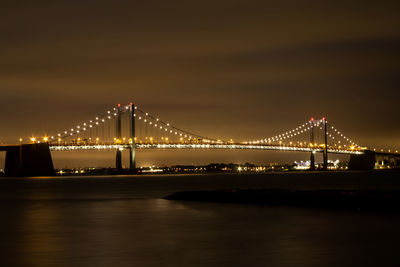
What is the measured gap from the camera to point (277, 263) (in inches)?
526

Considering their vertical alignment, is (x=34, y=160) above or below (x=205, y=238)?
above

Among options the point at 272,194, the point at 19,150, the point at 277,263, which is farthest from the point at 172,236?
the point at 19,150

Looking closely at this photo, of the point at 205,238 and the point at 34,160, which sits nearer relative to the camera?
the point at 205,238

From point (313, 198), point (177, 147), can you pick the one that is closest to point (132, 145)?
point (177, 147)

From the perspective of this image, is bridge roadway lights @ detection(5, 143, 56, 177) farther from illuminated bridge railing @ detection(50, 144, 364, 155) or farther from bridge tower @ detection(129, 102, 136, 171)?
bridge tower @ detection(129, 102, 136, 171)

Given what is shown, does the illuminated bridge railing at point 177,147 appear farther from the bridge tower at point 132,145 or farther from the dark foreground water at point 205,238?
the dark foreground water at point 205,238

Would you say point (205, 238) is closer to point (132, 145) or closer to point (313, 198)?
point (313, 198)

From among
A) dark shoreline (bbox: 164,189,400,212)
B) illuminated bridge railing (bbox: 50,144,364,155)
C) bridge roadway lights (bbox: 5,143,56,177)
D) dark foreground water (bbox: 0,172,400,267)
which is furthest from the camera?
illuminated bridge railing (bbox: 50,144,364,155)

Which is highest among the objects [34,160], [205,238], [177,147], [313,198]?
[177,147]

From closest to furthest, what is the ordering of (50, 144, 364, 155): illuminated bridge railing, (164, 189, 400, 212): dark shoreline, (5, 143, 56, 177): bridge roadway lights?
(164, 189, 400, 212): dark shoreline < (5, 143, 56, 177): bridge roadway lights < (50, 144, 364, 155): illuminated bridge railing

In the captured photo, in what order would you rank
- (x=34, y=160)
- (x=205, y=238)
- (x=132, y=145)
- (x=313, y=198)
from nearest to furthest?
(x=205, y=238) < (x=313, y=198) < (x=34, y=160) < (x=132, y=145)

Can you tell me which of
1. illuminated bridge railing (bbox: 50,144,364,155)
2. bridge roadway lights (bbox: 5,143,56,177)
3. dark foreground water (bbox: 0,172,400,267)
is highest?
illuminated bridge railing (bbox: 50,144,364,155)

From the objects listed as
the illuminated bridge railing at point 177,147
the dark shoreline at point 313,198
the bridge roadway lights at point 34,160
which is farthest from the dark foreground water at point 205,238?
the illuminated bridge railing at point 177,147

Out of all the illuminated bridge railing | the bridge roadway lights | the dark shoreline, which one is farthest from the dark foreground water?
the illuminated bridge railing
